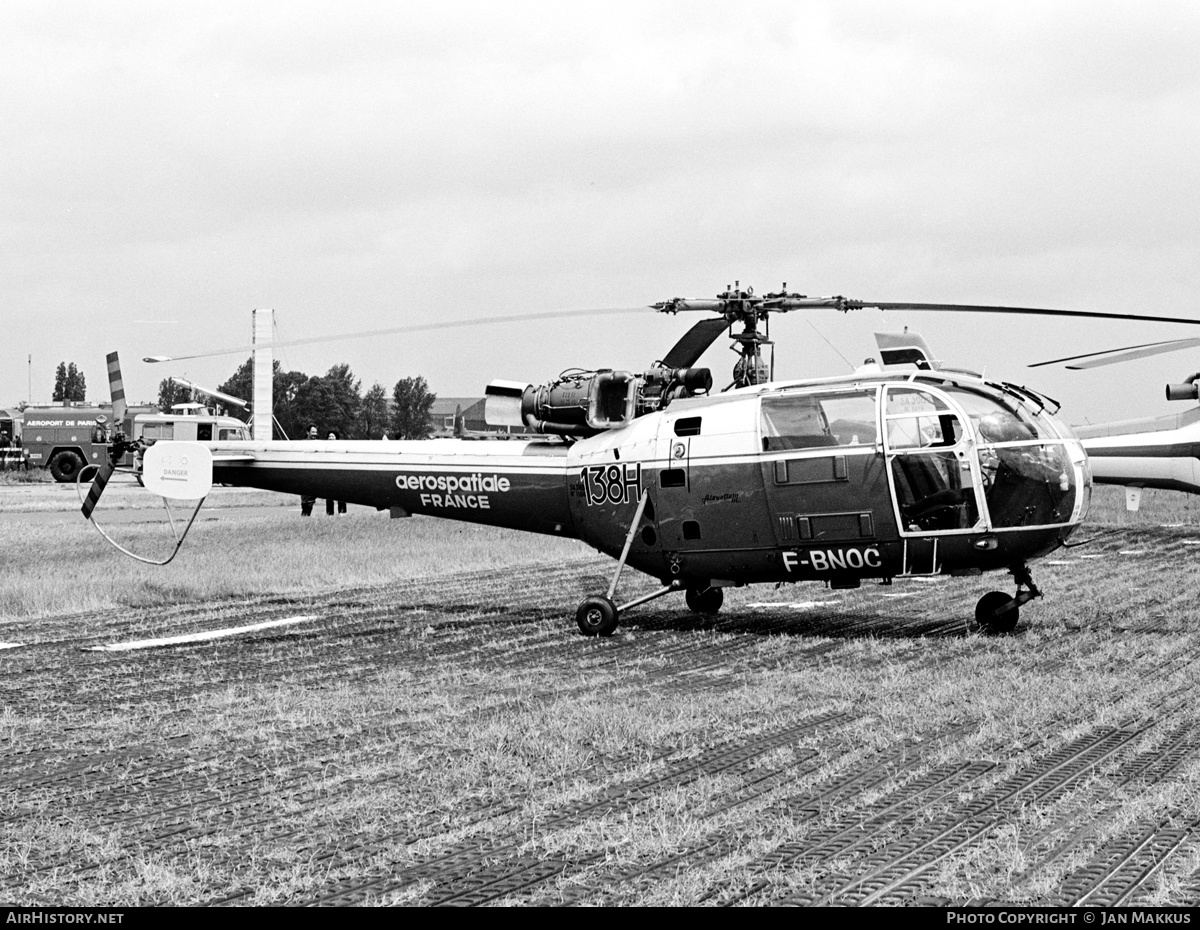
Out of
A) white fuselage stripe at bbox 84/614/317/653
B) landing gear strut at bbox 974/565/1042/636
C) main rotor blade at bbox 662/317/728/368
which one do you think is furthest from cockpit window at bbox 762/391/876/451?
white fuselage stripe at bbox 84/614/317/653

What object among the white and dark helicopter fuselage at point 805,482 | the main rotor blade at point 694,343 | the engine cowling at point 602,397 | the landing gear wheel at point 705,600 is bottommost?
the landing gear wheel at point 705,600

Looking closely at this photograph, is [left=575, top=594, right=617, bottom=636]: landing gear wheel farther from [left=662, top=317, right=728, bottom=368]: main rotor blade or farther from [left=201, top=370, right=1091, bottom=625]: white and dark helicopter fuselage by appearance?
[left=662, top=317, right=728, bottom=368]: main rotor blade

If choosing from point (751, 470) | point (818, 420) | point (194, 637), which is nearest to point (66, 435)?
point (194, 637)

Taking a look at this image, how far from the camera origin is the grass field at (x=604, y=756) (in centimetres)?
537

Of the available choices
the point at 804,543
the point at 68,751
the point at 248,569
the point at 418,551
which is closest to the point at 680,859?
the point at 68,751

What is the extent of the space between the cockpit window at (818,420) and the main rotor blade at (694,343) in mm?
909

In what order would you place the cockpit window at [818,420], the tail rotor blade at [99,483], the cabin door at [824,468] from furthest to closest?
the tail rotor blade at [99,483]
the cockpit window at [818,420]
the cabin door at [824,468]

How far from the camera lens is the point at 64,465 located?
50.4 meters

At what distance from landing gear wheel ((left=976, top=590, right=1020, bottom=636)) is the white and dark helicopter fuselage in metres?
0.63

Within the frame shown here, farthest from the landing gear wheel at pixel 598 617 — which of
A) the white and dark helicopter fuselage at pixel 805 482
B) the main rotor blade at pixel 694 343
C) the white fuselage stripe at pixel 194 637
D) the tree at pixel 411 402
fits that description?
the tree at pixel 411 402

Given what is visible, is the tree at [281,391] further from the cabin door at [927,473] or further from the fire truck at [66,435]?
the cabin door at [927,473]

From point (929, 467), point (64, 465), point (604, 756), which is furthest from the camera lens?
point (64, 465)

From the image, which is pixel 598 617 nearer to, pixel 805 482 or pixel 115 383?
pixel 805 482

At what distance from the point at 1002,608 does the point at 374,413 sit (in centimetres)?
11256
